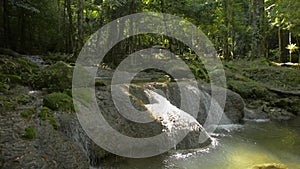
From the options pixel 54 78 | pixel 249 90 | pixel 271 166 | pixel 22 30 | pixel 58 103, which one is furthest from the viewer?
pixel 22 30

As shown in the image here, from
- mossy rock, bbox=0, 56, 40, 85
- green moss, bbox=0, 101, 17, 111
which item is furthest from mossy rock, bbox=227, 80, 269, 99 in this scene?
green moss, bbox=0, 101, 17, 111

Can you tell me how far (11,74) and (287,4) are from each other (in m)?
14.6

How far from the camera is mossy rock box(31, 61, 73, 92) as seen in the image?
8591 mm

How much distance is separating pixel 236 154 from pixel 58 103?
201 inches

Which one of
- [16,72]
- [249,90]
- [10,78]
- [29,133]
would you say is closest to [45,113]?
[29,133]

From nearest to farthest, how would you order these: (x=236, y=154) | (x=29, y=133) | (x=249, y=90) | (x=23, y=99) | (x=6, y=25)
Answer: (x=29, y=133), (x=23, y=99), (x=236, y=154), (x=249, y=90), (x=6, y=25)

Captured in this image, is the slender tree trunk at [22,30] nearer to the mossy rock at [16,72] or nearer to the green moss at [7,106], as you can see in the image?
the mossy rock at [16,72]

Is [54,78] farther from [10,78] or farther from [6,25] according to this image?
[6,25]

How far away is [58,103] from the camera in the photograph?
6.84 metres

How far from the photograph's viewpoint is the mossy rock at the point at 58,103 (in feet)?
22.3

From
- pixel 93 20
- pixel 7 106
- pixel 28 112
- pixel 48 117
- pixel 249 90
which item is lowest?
pixel 249 90

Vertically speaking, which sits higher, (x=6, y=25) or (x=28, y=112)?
(x=6, y=25)

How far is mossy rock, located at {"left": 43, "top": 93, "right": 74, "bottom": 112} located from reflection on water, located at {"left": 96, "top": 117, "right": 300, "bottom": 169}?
1.66 m

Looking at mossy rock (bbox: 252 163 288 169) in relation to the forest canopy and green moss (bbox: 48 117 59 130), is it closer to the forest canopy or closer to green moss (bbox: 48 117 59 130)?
green moss (bbox: 48 117 59 130)
